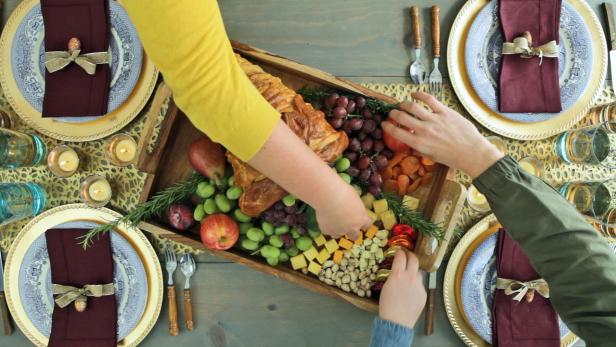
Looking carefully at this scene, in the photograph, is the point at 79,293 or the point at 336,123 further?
the point at 79,293

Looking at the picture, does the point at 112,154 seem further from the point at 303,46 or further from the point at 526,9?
the point at 526,9

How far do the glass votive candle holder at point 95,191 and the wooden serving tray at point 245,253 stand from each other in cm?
19

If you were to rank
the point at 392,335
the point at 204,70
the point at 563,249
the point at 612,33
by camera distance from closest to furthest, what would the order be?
the point at 204,70 < the point at 563,249 < the point at 392,335 < the point at 612,33

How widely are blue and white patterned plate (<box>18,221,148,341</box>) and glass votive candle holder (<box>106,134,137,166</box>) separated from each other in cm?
19

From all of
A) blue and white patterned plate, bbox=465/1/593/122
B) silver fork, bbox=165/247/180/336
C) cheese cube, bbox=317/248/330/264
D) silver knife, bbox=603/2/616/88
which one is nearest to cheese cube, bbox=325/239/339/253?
cheese cube, bbox=317/248/330/264

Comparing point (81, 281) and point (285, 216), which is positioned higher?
point (285, 216)

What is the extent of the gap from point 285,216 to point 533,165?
72 centimetres

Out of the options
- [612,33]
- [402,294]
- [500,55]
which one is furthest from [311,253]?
[612,33]

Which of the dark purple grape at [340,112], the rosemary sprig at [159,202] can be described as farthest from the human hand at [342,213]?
the rosemary sprig at [159,202]

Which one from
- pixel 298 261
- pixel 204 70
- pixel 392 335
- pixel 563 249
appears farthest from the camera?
pixel 298 261

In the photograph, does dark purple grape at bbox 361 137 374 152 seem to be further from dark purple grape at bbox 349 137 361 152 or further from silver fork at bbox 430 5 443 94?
silver fork at bbox 430 5 443 94

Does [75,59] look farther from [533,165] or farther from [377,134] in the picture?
[533,165]

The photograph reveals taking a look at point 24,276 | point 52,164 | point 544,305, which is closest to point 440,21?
point 544,305

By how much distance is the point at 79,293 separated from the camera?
1.16 m
